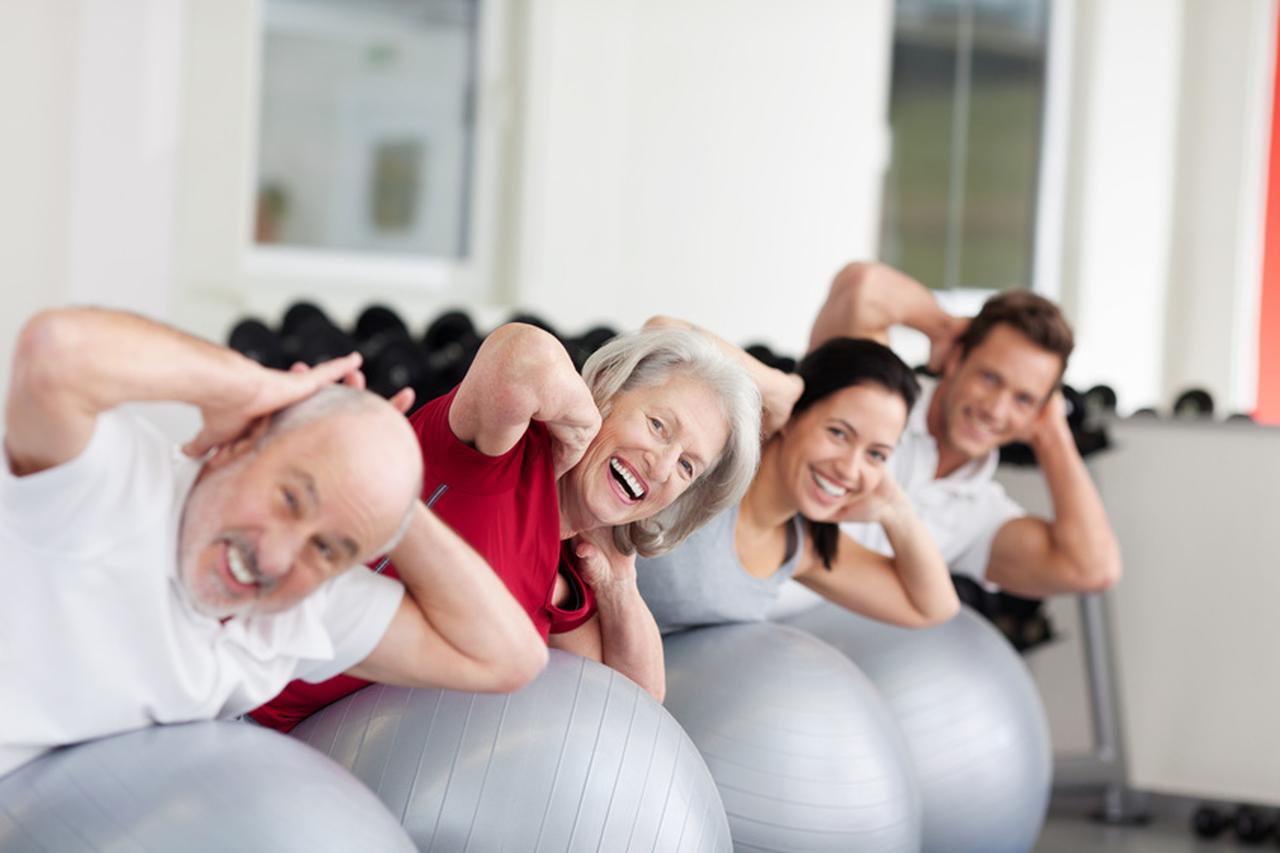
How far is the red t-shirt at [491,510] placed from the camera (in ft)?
5.74

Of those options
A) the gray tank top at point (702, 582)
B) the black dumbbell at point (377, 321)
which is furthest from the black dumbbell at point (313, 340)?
the gray tank top at point (702, 582)

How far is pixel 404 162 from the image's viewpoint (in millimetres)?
4551

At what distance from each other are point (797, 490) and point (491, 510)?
0.74m

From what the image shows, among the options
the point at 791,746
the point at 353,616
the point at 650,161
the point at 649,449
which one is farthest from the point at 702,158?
the point at 353,616

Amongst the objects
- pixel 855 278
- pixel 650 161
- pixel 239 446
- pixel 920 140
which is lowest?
pixel 239 446

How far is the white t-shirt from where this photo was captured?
122 centimetres

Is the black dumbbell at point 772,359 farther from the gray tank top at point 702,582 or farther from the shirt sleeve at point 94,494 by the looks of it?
the shirt sleeve at point 94,494

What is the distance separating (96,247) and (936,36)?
3329 mm

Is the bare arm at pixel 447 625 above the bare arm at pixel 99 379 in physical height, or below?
below

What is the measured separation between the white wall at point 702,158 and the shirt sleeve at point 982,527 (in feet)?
5.73

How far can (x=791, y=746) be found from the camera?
2.21 meters

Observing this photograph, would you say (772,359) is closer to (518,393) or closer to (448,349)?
(448,349)

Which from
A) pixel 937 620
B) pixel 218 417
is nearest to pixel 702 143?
pixel 937 620

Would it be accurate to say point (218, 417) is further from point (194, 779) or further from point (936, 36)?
point (936, 36)
